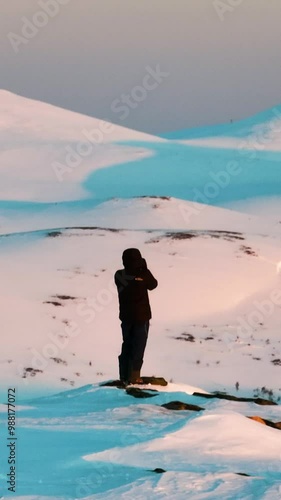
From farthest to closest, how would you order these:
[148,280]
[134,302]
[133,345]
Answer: [133,345]
[134,302]
[148,280]

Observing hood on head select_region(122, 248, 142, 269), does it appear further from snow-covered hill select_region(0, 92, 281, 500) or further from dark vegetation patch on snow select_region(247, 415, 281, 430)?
dark vegetation patch on snow select_region(247, 415, 281, 430)

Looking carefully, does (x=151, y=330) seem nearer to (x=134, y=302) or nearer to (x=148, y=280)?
(x=134, y=302)

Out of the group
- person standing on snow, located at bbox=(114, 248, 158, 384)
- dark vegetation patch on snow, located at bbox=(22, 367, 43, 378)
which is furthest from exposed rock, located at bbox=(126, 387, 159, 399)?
dark vegetation patch on snow, located at bbox=(22, 367, 43, 378)

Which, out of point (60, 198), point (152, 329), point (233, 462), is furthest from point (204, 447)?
point (60, 198)

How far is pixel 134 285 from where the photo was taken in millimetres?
13539

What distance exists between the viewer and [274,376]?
2061 cm

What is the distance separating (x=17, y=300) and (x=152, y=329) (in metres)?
2.60

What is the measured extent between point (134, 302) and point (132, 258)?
20.2 inches

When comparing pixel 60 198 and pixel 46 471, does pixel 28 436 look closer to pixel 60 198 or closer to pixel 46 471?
pixel 46 471

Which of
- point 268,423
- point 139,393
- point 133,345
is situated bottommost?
point 268,423

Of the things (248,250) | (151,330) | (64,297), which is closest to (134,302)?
(151,330)

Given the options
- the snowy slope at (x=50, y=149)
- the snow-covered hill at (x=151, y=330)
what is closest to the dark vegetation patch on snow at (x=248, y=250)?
the snow-covered hill at (x=151, y=330)

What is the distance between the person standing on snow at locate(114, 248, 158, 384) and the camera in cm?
1345

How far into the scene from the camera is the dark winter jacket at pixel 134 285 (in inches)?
529
